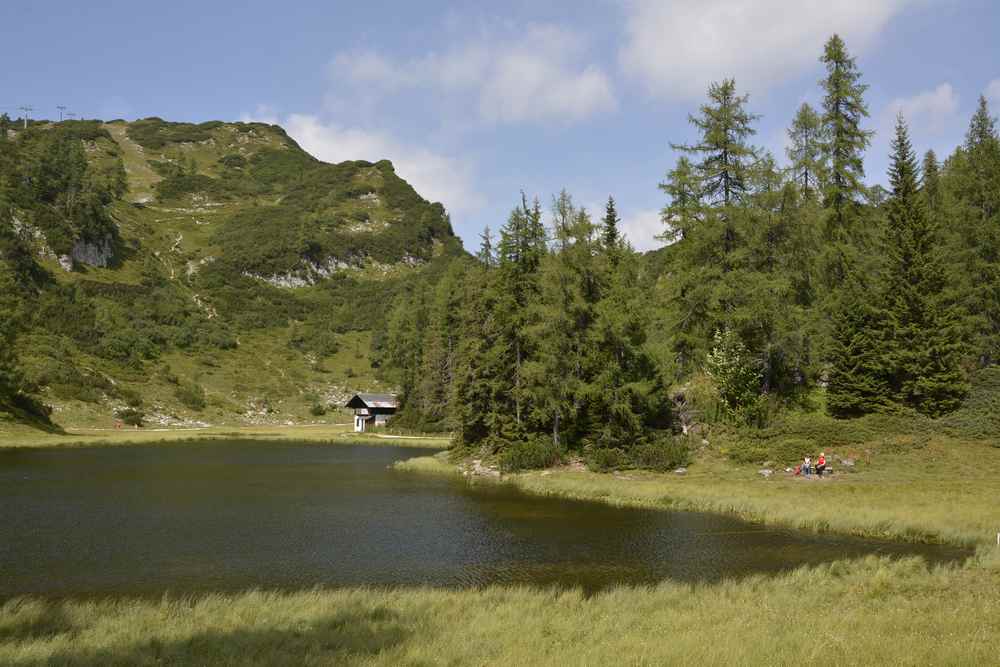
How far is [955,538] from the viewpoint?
25594 millimetres

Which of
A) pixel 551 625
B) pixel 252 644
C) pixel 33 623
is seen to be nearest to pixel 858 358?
pixel 551 625

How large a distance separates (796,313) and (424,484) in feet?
87.6

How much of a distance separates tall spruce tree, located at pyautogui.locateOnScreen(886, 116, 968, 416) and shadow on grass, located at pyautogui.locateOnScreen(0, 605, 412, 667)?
124 ft

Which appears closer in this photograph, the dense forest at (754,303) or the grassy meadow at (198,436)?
the dense forest at (754,303)

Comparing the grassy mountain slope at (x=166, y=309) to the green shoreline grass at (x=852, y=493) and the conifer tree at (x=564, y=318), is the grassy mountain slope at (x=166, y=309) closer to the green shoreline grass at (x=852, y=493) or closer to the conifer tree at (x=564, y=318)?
the conifer tree at (x=564, y=318)

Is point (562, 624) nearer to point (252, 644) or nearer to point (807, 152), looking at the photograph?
point (252, 644)

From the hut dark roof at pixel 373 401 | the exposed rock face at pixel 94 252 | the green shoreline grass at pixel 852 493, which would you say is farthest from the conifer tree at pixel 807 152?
the exposed rock face at pixel 94 252

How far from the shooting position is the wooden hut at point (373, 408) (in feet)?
331

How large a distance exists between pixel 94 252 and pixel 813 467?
451 feet

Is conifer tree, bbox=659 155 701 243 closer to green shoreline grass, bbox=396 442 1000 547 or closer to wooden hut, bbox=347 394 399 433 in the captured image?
green shoreline grass, bbox=396 442 1000 547

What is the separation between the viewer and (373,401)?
333ft

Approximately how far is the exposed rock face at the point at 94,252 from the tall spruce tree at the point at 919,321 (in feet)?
436

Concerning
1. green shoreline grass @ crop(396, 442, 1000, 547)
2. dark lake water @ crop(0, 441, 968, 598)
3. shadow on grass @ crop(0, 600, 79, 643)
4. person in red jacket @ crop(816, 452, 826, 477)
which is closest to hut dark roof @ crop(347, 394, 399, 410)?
dark lake water @ crop(0, 441, 968, 598)

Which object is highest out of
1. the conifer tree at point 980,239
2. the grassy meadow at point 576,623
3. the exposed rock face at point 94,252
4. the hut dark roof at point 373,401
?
the exposed rock face at point 94,252
